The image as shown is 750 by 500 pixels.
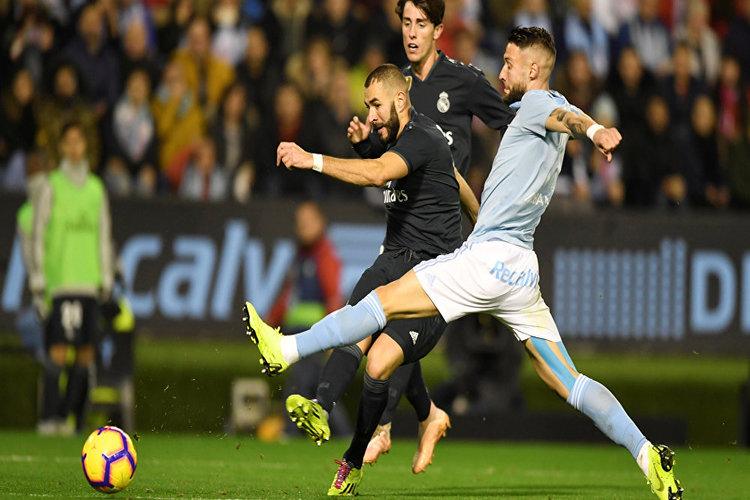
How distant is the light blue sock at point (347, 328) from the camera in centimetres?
849

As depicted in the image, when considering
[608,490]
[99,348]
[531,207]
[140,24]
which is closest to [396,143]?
[531,207]

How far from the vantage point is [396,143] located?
352 inches

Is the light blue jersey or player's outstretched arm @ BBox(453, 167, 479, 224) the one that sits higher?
the light blue jersey

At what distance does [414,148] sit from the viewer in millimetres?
8859

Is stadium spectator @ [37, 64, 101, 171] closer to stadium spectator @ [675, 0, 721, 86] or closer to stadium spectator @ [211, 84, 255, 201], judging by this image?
stadium spectator @ [211, 84, 255, 201]

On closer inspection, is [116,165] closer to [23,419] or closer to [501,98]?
[23,419]

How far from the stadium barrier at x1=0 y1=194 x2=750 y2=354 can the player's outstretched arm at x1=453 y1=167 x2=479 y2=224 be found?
20.3 feet

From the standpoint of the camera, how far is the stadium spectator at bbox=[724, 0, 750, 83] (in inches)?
789

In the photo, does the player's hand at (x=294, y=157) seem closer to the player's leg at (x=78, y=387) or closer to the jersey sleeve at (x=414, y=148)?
the jersey sleeve at (x=414, y=148)

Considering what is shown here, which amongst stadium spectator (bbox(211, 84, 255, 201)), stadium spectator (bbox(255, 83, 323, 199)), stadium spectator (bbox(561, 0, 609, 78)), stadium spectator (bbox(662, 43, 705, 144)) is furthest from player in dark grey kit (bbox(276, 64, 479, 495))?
stadium spectator (bbox(561, 0, 609, 78))

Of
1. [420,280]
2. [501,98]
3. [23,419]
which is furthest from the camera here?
[23,419]

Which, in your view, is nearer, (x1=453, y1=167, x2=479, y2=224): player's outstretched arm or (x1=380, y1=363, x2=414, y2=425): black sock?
(x1=453, y1=167, x2=479, y2=224): player's outstretched arm

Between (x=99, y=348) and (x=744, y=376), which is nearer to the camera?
(x=99, y=348)

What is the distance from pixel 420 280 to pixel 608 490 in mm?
2625
